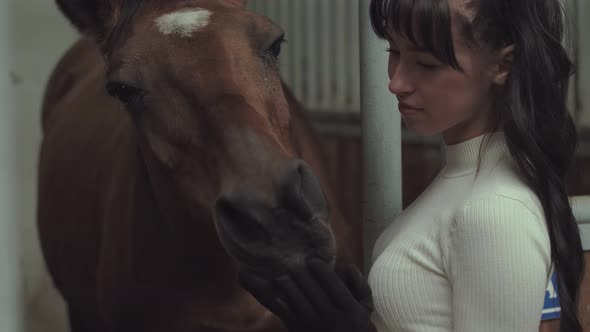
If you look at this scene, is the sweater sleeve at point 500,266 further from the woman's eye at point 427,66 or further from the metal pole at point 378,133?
the metal pole at point 378,133

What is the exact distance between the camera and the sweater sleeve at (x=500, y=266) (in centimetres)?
98

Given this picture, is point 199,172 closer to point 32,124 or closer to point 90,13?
point 90,13

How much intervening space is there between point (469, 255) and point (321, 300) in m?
0.25

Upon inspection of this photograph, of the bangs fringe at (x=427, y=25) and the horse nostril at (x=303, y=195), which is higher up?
the bangs fringe at (x=427, y=25)

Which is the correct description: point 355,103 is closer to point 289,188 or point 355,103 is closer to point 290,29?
point 290,29

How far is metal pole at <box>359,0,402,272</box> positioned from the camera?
1.45 meters

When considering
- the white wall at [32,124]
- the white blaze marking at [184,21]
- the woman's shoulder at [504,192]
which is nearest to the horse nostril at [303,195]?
the woman's shoulder at [504,192]

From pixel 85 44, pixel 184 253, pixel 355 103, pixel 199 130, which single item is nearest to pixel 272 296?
pixel 199 130

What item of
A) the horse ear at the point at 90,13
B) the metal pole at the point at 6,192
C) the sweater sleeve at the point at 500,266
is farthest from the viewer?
the horse ear at the point at 90,13

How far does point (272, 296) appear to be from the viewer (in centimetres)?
117

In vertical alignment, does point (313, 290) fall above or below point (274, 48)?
below

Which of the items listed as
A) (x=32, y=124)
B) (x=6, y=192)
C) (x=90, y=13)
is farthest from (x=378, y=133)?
(x=32, y=124)

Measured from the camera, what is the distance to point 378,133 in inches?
57.3

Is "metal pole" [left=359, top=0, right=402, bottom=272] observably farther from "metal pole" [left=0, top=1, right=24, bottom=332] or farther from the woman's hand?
"metal pole" [left=0, top=1, right=24, bottom=332]
